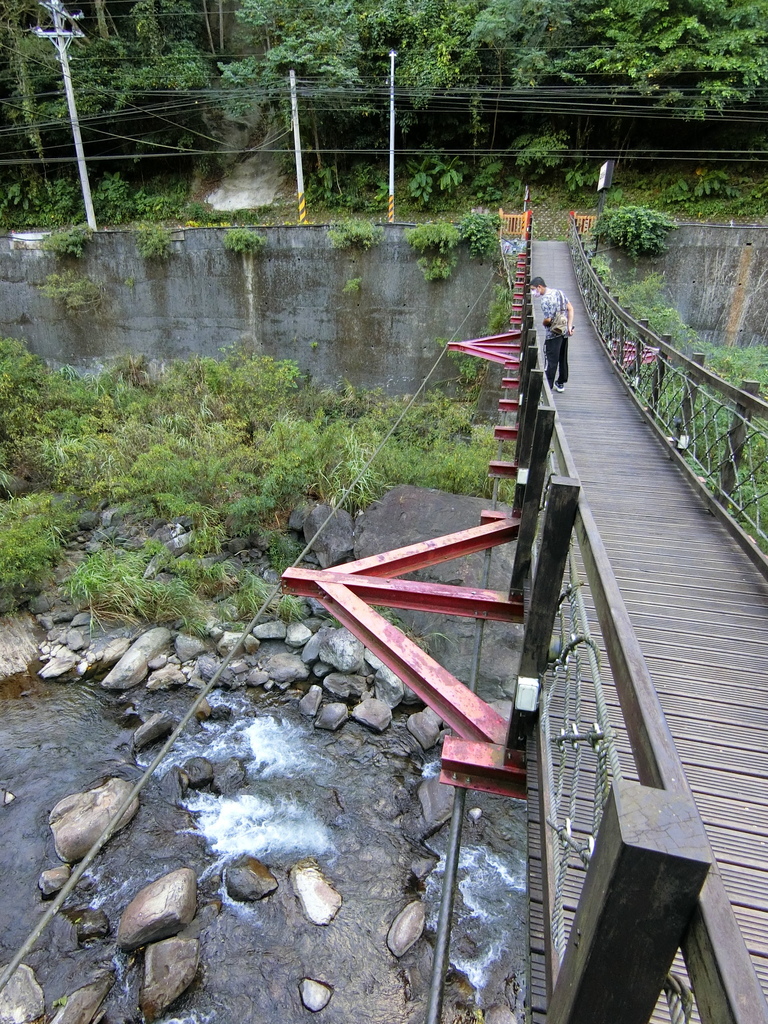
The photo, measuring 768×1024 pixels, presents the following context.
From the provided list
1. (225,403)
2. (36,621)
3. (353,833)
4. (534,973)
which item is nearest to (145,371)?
(225,403)

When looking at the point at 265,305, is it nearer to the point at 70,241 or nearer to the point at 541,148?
the point at 70,241

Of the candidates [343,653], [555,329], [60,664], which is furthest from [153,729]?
[555,329]

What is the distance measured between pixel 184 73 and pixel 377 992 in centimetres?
2572

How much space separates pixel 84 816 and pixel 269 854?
1.83m

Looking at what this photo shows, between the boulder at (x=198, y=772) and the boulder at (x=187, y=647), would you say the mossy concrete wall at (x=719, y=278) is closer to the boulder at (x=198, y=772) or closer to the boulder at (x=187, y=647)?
the boulder at (x=187, y=647)

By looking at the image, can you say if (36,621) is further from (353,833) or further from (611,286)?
(611,286)

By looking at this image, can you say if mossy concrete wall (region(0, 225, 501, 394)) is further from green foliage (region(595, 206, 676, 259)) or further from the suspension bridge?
the suspension bridge

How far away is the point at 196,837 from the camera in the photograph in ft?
18.3

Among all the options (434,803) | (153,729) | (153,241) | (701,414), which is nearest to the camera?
(434,803)

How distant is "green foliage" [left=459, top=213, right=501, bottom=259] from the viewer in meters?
12.8

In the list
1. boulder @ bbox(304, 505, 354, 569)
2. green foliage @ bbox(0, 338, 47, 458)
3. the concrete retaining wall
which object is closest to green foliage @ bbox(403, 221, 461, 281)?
the concrete retaining wall

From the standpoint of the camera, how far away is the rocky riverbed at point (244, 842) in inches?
176

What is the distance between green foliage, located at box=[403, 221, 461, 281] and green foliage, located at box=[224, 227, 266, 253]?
3.55m

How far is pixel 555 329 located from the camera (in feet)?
22.3
